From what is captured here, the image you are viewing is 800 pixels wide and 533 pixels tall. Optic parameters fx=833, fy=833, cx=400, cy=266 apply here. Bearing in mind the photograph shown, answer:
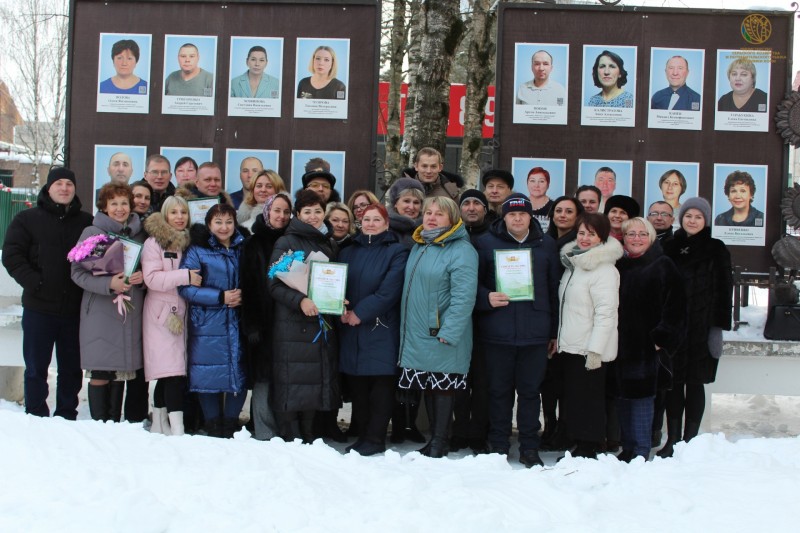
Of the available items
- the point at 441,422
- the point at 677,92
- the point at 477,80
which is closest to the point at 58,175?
the point at 441,422

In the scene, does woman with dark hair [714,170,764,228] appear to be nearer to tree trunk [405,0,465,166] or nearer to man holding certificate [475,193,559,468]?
man holding certificate [475,193,559,468]

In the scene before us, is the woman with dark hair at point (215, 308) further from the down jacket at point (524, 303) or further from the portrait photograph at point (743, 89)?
the portrait photograph at point (743, 89)

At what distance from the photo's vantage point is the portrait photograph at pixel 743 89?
743cm

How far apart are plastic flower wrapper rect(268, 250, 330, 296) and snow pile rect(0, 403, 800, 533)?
1120 mm

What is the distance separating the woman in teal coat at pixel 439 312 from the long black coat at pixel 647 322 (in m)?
1.12

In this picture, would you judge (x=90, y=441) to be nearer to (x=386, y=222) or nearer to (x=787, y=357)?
(x=386, y=222)

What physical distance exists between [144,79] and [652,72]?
4.63 m

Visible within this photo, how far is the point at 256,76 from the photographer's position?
7.62 metres

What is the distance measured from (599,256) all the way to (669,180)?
6.96ft

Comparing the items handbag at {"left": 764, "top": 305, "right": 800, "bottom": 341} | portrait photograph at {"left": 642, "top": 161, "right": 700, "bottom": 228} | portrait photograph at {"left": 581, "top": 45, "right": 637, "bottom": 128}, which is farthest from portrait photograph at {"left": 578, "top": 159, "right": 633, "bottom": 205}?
handbag at {"left": 764, "top": 305, "right": 800, "bottom": 341}

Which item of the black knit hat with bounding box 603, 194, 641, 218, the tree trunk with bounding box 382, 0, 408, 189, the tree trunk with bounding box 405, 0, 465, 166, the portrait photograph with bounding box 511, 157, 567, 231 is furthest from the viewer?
the tree trunk with bounding box 382, 0, 408, 189

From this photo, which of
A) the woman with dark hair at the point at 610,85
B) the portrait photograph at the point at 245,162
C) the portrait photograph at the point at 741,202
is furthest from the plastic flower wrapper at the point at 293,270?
the portrait photograph at the point at 741,202

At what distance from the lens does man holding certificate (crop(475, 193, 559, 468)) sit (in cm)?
581

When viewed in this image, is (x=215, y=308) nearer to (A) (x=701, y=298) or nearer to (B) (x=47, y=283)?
(B) (x=47, y=283)
